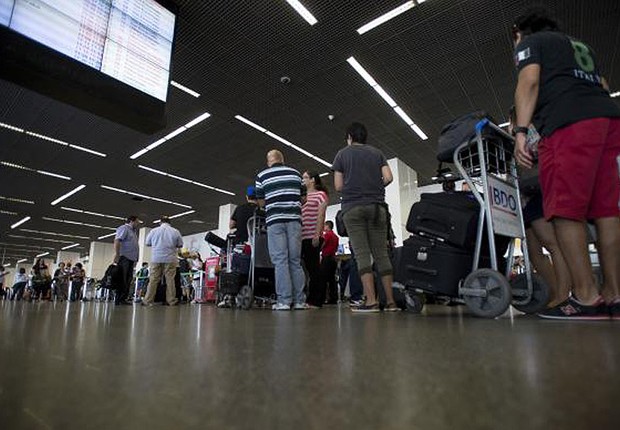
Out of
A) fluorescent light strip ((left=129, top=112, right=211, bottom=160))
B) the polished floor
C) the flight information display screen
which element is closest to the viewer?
the polished floor

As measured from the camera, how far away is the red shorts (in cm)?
140

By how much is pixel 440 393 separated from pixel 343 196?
2196 millimetres

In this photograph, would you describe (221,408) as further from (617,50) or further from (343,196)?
(617,50)

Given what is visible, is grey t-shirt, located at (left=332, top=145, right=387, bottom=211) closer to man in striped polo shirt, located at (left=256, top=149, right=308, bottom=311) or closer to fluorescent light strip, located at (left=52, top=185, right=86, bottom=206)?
man in striped polo shirt, located at (left=256, top=149, right=308, bottom=311)

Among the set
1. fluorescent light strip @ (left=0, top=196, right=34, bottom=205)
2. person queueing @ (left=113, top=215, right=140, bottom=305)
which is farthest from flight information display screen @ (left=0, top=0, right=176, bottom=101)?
fluorescent light strip @ (left=0, top=196, right=34, bottom=205)

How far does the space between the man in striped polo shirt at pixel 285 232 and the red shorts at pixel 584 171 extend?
1.93 meters

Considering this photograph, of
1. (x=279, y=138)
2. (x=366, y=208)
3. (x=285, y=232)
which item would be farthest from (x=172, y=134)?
(x=366, y=208)

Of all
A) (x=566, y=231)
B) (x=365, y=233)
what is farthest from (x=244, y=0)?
(x=566, y=231)

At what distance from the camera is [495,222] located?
5.62 feet

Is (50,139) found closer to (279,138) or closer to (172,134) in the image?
(172,134)

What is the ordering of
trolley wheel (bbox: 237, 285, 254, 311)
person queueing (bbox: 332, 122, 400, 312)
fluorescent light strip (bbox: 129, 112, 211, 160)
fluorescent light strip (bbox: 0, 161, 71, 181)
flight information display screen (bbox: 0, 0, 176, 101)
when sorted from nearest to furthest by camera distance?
person queueing (bbox: 332, 122, 400, 312) < flight information display screen (bbox: 0, 0, 176, 101) < trolley wheel (bbox: 237, 285, 254, 311) < fluorescent light strip (bbox: 129, 112, 211, 160) < fluorescent light strip (bbox: 0, 161, 71, 181)

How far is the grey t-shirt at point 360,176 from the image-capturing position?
2479mm

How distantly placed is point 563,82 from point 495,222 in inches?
25.5

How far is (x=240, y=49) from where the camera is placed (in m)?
4.94
